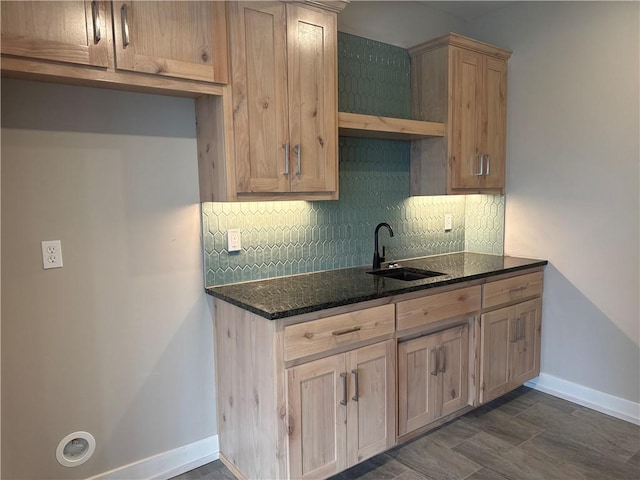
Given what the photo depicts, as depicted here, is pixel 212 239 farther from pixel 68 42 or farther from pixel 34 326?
pixel 68 42

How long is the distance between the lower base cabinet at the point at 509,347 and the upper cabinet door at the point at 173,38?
6.86 ft

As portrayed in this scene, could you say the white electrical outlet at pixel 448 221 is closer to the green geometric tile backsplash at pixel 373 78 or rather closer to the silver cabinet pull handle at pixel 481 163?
the silver cabinet pull handle at pixel 481 163

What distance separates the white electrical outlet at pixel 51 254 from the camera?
1950mm

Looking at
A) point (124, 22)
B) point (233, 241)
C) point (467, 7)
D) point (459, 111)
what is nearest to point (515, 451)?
point (233, 241)

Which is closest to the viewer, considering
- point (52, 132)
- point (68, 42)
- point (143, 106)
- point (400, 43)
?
point (68, 42)

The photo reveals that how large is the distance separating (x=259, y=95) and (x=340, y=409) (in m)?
1.52

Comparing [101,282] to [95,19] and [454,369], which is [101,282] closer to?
[95,19]

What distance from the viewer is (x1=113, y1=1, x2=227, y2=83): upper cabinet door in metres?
1.80

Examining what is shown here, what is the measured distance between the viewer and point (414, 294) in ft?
7.84

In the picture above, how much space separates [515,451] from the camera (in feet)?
8.20

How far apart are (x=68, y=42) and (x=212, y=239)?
1.08 metres

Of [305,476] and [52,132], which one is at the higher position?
[52,132]

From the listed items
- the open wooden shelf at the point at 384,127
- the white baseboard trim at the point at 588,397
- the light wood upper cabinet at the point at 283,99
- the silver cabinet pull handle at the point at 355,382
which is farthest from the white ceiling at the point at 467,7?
the white baseboard trim at the point at 588,397

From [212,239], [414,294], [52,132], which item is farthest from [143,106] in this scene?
[414,294]
